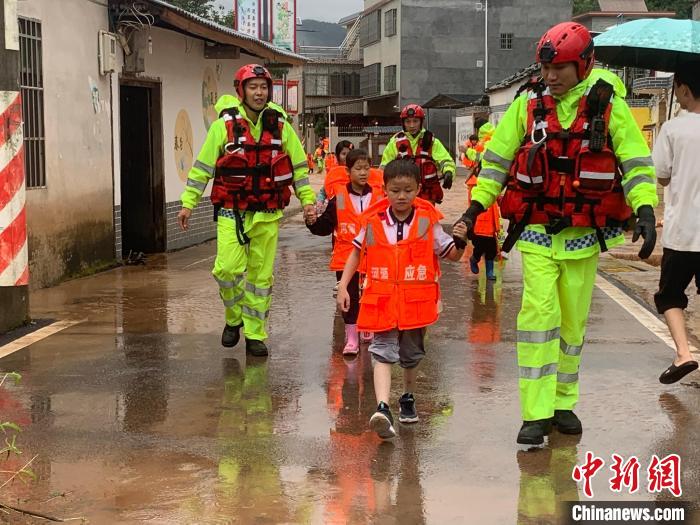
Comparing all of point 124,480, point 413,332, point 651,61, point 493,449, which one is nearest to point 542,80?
point 413,332

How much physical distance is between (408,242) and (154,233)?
31.6 feet

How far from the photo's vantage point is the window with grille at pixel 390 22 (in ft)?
200

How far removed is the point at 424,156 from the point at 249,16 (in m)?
21.8

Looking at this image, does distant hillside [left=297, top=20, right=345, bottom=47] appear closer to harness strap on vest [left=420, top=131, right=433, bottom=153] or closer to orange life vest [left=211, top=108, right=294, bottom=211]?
harness strap on vest [left=420, top=131, right=433, bottom=153]

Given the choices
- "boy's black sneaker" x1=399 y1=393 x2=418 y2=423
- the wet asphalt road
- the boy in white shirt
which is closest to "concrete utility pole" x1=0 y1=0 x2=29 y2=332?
the wet asphalt road

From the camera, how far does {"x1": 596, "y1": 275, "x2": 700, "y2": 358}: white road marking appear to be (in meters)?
8.43

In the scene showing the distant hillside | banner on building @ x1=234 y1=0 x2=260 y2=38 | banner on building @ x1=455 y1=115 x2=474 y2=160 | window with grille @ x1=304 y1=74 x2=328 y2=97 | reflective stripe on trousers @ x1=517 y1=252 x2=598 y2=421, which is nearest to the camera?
reflective stripe on trousers @ x1=517 y1=252 x2=598 y2=421

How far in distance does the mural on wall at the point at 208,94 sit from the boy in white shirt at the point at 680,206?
1139 cm

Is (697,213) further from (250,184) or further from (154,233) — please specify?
(154,233)

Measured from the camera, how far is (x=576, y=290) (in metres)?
5.72

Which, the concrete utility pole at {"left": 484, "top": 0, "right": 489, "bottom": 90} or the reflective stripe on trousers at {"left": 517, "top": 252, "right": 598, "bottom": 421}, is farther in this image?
the concrete utility pole at {"left": 484, "top": 0, "right": 489, "bottom": 90}

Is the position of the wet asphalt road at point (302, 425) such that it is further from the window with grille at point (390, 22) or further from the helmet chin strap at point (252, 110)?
the window with grille at point (390, 22)

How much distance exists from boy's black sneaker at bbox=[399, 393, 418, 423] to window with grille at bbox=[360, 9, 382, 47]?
193 feet

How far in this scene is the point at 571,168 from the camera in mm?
5543
